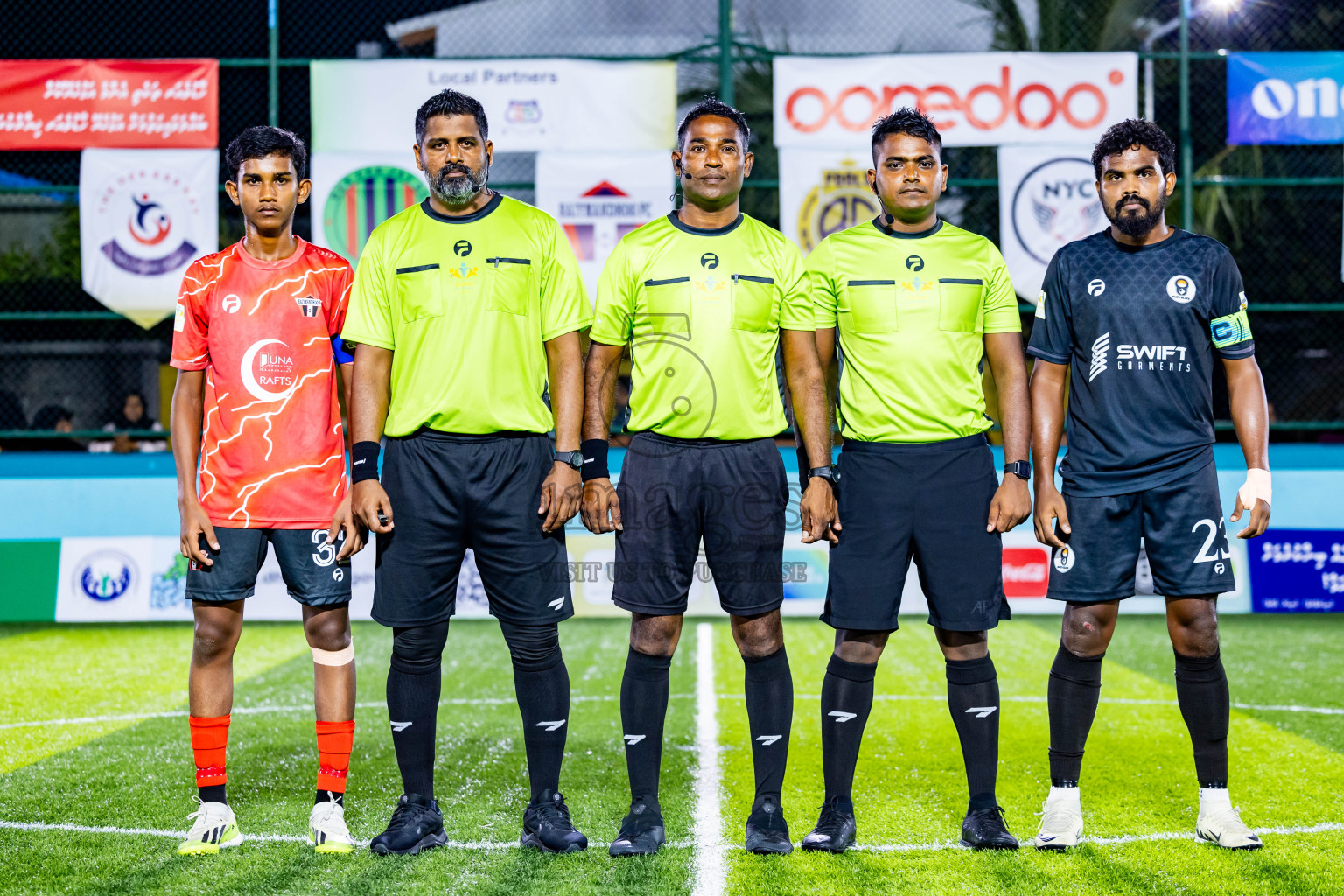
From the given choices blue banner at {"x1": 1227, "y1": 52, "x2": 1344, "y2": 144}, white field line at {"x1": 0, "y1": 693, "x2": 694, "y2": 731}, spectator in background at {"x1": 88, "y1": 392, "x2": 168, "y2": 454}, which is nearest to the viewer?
white field line at {"x1": 0, "y1": 693, "x2": 694, "y2": 731}

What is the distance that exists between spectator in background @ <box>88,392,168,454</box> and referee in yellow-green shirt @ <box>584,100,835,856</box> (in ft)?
25.4

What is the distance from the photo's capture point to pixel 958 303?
11.9ft

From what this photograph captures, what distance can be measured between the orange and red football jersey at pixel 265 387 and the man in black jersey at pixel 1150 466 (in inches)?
87.5

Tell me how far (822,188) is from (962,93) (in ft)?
4.45

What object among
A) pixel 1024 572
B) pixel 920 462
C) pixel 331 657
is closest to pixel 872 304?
pixel 920 462

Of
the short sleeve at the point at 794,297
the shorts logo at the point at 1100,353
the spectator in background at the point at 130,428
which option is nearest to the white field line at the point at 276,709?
the short sleeve at the point at 794,297

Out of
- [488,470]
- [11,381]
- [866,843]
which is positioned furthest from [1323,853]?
[11,381]

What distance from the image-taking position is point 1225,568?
357 cm

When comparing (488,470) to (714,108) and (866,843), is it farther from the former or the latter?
(866,843)

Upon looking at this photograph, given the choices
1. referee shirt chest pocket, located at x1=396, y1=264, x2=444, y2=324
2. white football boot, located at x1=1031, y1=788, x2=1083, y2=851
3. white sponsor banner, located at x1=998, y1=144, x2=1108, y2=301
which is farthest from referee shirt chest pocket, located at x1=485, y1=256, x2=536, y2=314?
white sponsor banner, located at x1=998, y1=144, x2=1108, y2=301

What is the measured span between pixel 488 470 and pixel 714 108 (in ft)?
4.20

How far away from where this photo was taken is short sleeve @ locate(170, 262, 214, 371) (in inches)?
148

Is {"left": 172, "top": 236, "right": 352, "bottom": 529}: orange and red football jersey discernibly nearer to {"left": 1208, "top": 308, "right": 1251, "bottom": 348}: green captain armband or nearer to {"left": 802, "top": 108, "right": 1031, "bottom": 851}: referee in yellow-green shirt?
{"left": 802, "top": 108, "right": 1031, "bottom": 851}: referee in yellow-green shirt

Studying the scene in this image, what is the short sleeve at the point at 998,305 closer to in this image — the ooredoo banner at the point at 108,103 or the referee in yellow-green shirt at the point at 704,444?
the referee in yellow-green shirt at the point at 704,444
